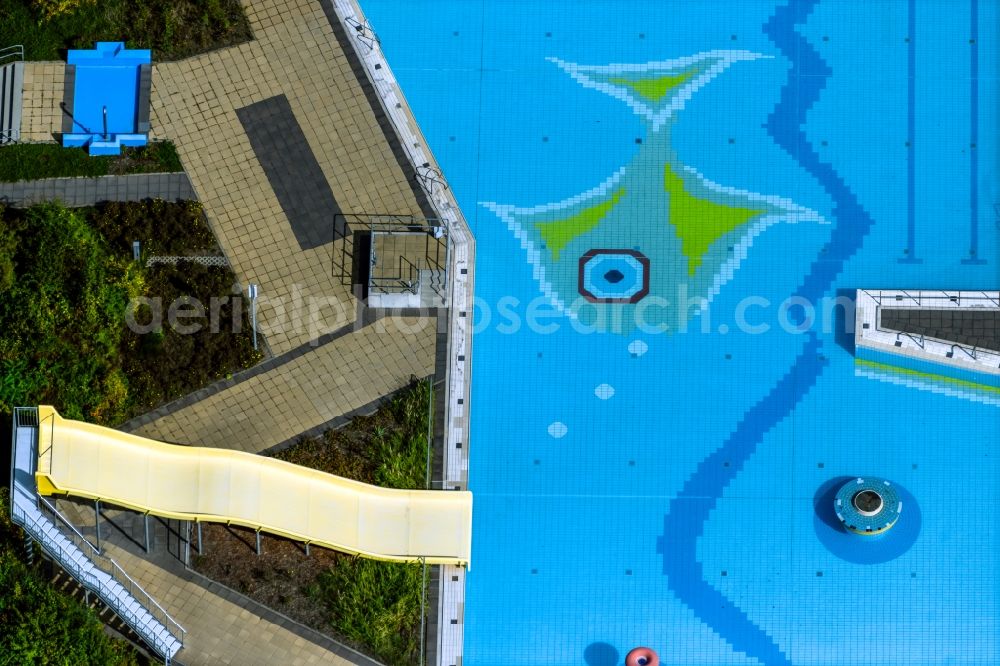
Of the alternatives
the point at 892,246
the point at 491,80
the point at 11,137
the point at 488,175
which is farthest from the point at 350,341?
the point at 892,246

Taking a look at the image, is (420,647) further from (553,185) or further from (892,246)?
(892,246)

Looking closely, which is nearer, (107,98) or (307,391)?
(307,391)

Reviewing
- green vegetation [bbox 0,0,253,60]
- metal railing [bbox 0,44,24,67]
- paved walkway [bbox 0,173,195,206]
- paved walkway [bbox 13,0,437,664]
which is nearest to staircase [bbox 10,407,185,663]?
paved walkway [bbox 13,0,437,664]

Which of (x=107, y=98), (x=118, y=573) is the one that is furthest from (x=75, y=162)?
(x=118, y=573)

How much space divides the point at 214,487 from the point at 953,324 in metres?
20.1

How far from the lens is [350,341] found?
104 feet

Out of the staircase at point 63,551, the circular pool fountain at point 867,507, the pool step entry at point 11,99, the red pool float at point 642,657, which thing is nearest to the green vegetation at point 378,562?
the staircase at point 63,551

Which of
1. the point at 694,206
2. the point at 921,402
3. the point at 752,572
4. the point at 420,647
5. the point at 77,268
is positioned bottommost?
the point at 420,647

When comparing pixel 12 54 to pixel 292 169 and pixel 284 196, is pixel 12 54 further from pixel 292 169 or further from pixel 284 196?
pixel 284 196

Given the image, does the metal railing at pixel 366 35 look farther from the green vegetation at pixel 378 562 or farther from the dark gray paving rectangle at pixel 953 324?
the dark gray paving rectangle at pixel 953 324

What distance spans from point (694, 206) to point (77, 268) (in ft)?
55.6

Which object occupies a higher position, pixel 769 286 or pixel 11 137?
pixel 11 137

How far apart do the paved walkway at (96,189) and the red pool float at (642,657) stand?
17.3 metres

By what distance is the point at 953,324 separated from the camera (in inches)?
1226
